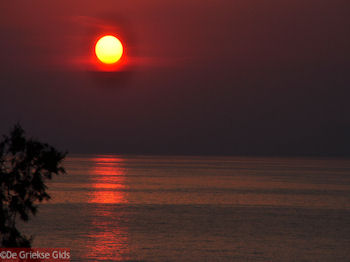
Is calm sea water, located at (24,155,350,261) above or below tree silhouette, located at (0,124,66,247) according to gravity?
above

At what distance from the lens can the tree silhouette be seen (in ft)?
85.9

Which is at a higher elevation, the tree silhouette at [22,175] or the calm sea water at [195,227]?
the calm sea water at [195,227]

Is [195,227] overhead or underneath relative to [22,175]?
overhead

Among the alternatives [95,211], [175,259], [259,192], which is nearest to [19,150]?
[175,259]

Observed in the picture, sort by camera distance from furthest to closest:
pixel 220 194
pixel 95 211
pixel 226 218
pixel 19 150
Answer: pixel 220 194
pixel 95 211
pixel 226 218
pixel 19 150

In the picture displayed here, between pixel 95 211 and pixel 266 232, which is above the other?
pixel 95 211

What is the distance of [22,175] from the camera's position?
2661cm

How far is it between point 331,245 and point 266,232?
33.1ft

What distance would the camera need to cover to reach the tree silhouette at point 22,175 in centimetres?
2617

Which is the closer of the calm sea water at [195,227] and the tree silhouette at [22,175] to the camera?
the tree silhouette at [22,175]

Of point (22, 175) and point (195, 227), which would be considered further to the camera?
point (195, 227)

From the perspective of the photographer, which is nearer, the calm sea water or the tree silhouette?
the tree silhouette

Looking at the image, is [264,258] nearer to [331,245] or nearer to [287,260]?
[287,260]

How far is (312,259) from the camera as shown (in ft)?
174
